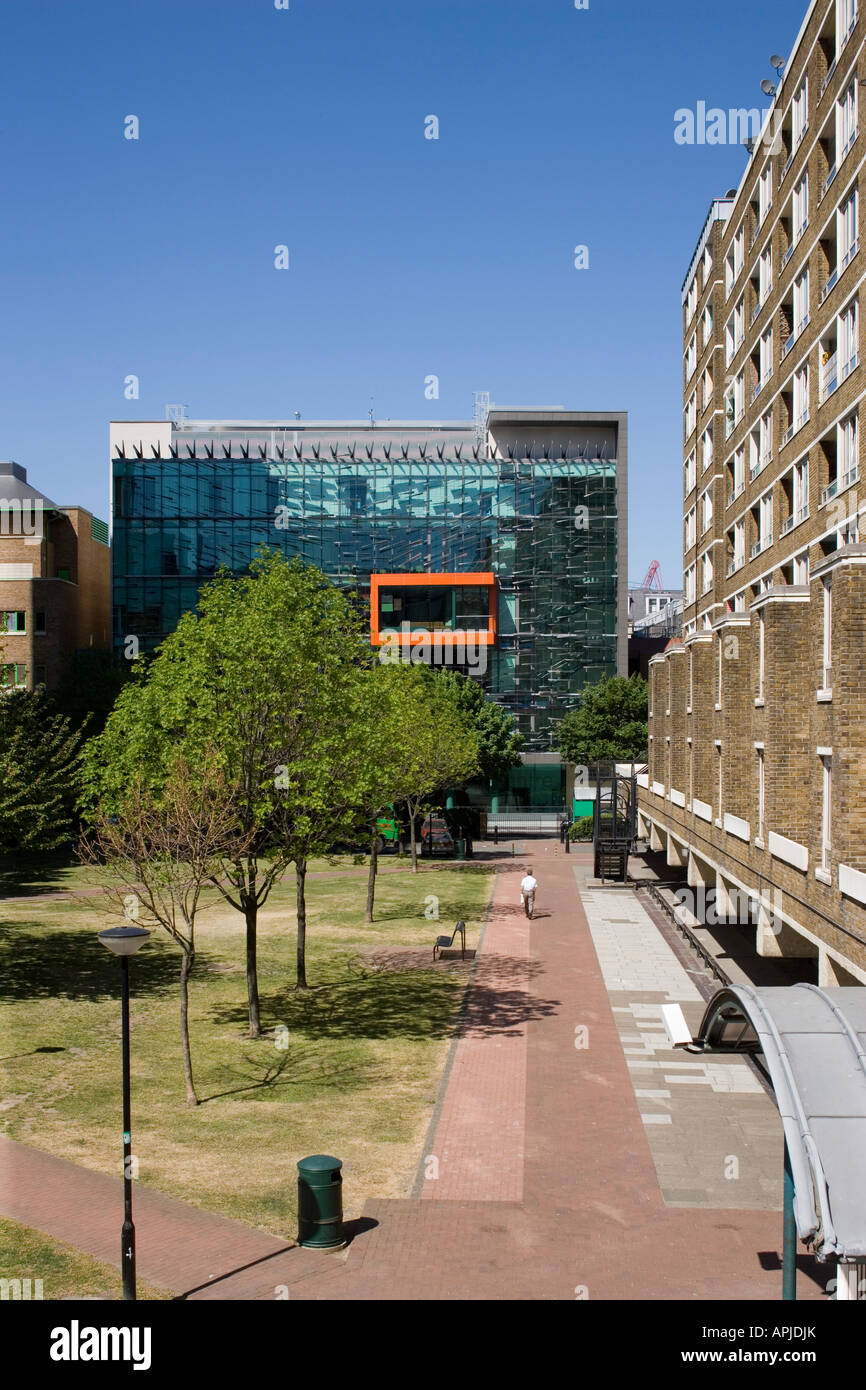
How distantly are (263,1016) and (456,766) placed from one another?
25.5 metres

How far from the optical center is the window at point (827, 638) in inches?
674

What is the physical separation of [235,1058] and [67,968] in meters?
9.71

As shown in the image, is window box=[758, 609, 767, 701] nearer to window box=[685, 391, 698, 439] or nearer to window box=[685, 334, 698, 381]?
window box=[685, 391, 698, 439]

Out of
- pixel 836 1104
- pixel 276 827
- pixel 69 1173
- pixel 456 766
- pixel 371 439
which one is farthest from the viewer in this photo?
pixel 371 439

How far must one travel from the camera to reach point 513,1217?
13.8 meters

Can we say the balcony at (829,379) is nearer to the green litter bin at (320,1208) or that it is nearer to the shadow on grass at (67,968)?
the shadow on grass at (67,968)

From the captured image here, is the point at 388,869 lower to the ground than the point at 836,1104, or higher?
lower

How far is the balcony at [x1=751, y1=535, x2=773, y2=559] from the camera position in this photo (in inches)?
1344

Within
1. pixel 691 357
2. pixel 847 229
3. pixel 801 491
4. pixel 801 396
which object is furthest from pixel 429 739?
pixel 847 229

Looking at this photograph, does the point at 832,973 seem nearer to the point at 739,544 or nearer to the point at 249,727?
the point at 249,727

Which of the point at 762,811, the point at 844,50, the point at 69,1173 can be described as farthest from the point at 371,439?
the point at 69,1173

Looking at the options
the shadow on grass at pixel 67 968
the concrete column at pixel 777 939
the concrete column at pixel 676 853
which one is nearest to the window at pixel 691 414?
the concrete column at pixel 676 853

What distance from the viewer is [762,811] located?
21.6 m
